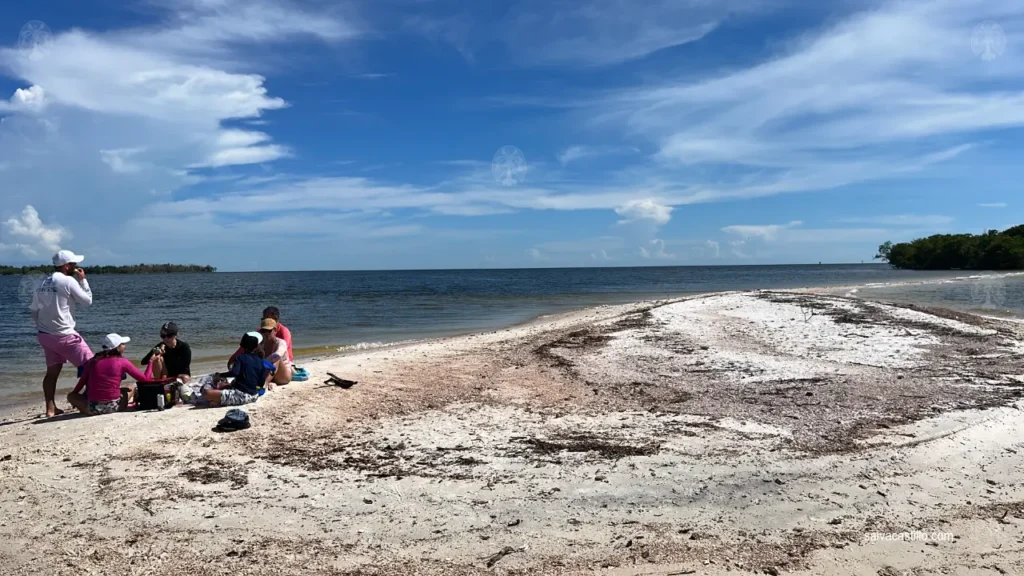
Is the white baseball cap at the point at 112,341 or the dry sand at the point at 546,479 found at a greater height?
the white baseball cap at the point at 112,341

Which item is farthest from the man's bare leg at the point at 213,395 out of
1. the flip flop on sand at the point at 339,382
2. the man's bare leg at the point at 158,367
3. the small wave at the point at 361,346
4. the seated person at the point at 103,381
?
the small wave at the point at 361,346

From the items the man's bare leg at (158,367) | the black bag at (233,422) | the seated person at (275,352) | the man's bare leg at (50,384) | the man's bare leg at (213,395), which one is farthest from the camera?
the seated person at (275,352)

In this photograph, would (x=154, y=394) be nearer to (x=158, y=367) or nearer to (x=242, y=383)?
(x=158, y=367)

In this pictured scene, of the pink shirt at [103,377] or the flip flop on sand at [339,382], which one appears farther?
the flip flop on sand at [339,382]

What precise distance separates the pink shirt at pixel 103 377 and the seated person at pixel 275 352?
170 cm

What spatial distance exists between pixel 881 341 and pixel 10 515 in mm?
14849

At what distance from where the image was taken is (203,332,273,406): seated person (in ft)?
27.1

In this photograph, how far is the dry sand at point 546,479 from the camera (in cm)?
433

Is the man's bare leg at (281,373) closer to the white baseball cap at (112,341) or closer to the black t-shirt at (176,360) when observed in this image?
the black t-shirt at (176,360)

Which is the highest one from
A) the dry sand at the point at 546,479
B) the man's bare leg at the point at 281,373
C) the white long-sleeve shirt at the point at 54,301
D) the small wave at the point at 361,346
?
the white long-sleeve shirt at the point at 54,301

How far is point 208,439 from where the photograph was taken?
692cm

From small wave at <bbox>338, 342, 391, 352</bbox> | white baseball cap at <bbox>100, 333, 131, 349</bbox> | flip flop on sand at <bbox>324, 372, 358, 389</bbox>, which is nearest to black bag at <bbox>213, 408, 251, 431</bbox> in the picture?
white baseball cap at <bbox>100, 333, 131, 349</bbox>

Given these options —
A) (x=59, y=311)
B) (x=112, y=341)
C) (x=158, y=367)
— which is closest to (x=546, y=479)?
(x=112, y=341)

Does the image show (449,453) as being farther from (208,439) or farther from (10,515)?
(10,515)
